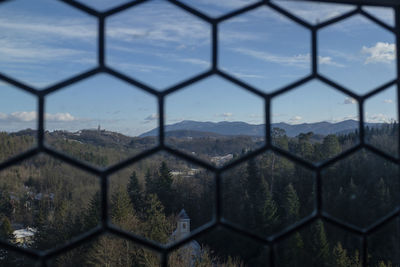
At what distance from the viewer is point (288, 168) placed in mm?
1229

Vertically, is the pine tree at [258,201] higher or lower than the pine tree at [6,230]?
higher

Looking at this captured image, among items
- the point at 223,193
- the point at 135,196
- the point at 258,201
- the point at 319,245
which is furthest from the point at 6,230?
the point at 223,193

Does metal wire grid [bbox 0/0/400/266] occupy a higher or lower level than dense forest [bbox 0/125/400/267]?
higher

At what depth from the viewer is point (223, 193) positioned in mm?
503

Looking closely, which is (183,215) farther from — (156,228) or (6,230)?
(6,230)

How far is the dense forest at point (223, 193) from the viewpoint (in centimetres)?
63

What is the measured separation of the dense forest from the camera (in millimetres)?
628

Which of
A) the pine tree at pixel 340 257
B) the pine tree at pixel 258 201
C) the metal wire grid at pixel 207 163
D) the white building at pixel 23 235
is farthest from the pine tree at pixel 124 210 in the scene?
the metal wire grid at pixel 207 163

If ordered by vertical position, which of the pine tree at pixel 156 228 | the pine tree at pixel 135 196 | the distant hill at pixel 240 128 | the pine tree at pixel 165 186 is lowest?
the pine tree at pixel 156 228

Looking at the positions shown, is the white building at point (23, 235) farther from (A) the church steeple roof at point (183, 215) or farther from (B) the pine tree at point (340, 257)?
(B) the pine tree at point (340, 257)

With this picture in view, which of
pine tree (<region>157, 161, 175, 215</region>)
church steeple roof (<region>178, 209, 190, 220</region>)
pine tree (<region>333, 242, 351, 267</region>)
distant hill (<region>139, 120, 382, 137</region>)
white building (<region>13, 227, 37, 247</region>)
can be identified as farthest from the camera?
pine tree (<region>333, 242, 351, 267</region>)

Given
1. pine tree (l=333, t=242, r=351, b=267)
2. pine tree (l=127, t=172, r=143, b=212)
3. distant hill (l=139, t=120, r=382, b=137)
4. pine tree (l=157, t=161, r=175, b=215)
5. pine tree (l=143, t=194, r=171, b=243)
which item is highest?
distant hill (l=139, t=120, r=382, b=137)

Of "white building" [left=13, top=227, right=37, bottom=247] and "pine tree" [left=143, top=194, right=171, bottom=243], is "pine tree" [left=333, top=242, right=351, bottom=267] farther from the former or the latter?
"white building" [left=13, top=227, right=37, bottom=247]

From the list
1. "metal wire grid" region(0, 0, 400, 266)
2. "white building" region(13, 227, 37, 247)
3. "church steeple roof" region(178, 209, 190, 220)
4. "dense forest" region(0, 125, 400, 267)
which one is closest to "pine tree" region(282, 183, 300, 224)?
"dense forest" region(0, 125, 400, 267)
